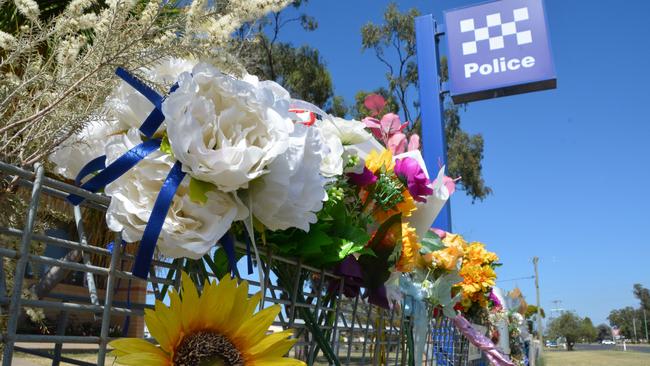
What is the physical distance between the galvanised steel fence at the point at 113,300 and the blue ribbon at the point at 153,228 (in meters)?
0.06

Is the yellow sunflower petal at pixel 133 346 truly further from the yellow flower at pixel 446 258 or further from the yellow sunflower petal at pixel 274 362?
the yellow flower at pixel 446 258

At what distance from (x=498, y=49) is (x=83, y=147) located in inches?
207

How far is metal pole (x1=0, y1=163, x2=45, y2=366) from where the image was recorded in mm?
534

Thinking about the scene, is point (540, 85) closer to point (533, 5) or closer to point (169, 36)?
point (533, 5)

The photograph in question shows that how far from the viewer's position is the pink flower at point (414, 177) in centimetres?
126

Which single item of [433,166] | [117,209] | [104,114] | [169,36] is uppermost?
[433,166]

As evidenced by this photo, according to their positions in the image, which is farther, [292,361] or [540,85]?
[540,85]

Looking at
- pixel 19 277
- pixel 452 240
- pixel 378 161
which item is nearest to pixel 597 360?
pixel 452 240

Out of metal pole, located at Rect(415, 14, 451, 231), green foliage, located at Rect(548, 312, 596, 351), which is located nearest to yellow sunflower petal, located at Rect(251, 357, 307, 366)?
metal pole, located at Rect(415, 14, 451, 231)

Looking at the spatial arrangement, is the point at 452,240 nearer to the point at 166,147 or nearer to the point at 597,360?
the point at 166,147

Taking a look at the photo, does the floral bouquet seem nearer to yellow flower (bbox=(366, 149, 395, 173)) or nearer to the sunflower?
the sunflower

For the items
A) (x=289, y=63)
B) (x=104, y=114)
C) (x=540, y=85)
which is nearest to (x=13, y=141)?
(x=104, y=114)

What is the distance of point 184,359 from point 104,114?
14.8 inches

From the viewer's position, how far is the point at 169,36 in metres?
0.86
